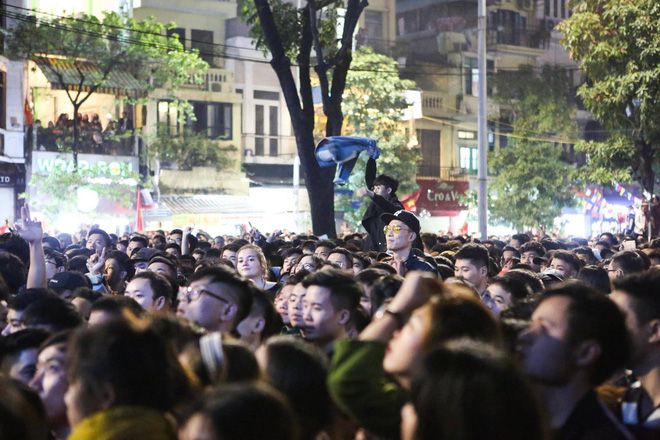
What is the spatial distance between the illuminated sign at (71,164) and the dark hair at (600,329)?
30.2m

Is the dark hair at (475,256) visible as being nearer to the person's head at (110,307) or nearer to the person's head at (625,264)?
the person's head at (625,264)

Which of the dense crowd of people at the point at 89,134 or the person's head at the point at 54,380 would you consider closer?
the person's head at the point at 54,380

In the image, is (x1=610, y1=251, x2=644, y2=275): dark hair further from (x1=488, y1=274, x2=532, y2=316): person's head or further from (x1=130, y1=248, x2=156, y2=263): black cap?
(x1=130, y1=248, x2=156, y2=263): black cap

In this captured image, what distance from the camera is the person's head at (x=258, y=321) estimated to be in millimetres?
5426

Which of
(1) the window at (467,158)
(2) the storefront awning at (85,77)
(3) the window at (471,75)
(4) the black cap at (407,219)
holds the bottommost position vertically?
(4) the black cap at (407,219)

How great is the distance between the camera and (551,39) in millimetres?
52281

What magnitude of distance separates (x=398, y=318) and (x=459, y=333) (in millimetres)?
424

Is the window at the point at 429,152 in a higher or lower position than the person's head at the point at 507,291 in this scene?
higher

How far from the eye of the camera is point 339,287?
5.33 meters

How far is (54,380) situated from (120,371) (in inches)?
33.4

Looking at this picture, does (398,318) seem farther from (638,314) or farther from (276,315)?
(276,315)

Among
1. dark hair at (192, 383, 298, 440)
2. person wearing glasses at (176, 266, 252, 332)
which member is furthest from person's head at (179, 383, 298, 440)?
person wearing glasses at (176, 266, 252, 332)

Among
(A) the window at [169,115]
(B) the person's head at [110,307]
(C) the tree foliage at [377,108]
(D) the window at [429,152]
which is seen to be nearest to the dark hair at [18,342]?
(B) the person's head at [110,307]

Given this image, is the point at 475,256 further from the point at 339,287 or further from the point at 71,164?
the point at 71,164
